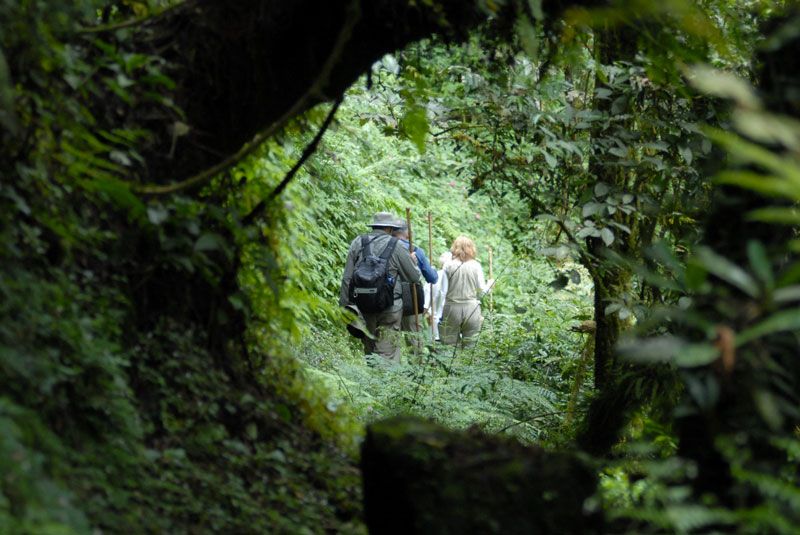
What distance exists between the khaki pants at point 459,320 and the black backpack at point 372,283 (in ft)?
8.08

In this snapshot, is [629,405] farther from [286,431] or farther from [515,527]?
[515,527]

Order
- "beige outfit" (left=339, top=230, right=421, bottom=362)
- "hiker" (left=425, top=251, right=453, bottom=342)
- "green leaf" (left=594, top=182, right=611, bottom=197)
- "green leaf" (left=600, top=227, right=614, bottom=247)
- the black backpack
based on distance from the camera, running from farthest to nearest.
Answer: "hiker" (left=425, top=251, right=453, bottom=342) < "beige outfit" (left=339, top=230, right=421, bottom=362) < the black backpack < "green leaf" (left=594, top=182, right=611, bottom=197) < "green leaf" (left=600, top=227, right=614, bottom=247)

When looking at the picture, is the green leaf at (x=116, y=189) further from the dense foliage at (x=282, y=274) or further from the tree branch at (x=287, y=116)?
the tree branch at (x=287, y=116)

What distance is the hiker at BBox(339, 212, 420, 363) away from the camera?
11.0 meters

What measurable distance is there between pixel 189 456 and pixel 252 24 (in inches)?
71.5

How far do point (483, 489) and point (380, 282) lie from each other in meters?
8.28

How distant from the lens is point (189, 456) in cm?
344

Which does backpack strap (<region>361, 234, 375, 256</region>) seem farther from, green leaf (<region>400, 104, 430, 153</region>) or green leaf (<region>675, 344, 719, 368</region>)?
green leaf (<region>675, 344, 719, 368</region>)

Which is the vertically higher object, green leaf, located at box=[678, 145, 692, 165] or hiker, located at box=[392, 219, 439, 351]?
green leaf, located at box=[678, 145, 692, 165]

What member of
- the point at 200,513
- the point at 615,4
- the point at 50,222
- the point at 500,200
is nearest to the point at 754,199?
the point at 615,4

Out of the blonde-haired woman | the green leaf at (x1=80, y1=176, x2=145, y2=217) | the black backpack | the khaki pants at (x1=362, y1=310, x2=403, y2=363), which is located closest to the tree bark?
the green leaf at (x1=80, y1=176, x2=145, y2=217)

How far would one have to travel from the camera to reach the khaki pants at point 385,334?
11.0 m

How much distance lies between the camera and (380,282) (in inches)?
432

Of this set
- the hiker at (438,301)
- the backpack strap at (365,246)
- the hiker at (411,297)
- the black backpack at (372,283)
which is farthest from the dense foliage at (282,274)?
the hiker at (438,301)
